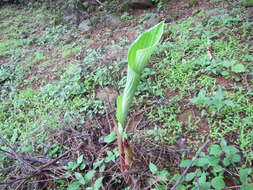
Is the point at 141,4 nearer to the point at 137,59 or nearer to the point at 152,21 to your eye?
the point at 152,21

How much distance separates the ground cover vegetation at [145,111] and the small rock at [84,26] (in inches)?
24.7

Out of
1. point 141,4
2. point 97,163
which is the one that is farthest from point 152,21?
point 97,163

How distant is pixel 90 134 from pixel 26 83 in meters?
1.63

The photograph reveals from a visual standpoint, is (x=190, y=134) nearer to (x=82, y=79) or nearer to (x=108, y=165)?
(x=108, y=165)

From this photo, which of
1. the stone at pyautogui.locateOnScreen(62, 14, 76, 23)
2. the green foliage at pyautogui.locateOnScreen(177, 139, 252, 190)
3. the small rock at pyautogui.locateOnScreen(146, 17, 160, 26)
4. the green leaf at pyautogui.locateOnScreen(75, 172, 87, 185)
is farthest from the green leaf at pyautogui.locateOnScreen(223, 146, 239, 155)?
the stone at pyautogui.locateOnScreen(62, 14, 76, 23)

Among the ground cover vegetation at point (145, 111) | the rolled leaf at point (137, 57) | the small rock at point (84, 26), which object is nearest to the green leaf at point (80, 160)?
the ground cover vegetation at point (145, 111)

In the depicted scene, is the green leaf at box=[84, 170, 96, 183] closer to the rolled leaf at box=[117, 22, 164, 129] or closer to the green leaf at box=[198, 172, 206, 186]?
the rolled leaf at box=[117, 22, 164, 129]

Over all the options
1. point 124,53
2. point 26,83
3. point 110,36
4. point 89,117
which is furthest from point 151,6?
point 89,117

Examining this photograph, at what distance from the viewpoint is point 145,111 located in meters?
1.93

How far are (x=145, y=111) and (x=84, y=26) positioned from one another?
285cm

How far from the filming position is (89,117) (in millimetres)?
2029

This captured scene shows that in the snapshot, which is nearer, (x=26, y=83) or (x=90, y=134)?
(x=90, y=134)

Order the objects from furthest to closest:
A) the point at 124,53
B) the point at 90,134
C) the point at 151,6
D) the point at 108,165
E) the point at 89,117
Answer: the point at 151,6 < the point at 124,53 < the point at 89,117 < the point at 90,134 < the point at 108,165

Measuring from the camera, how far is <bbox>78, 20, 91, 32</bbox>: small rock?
13.4 feet
